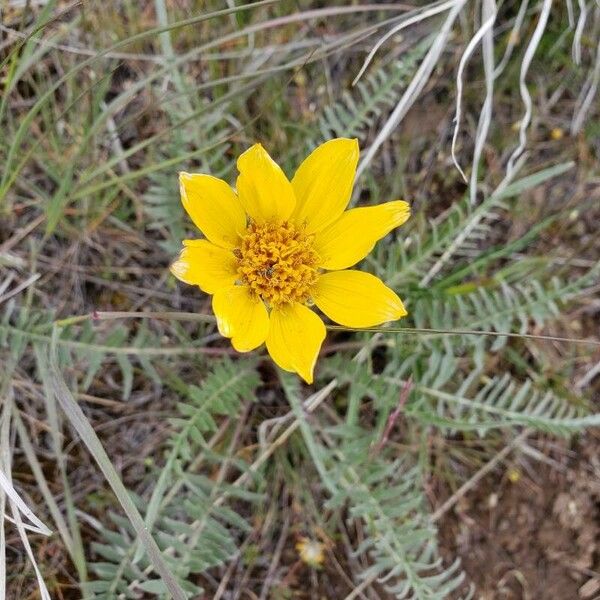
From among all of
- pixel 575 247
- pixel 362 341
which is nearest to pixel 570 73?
pixel 575 247

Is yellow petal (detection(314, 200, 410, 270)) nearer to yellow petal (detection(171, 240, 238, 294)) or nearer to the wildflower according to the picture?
yellow petal (detection(171, 240, 238, 294))

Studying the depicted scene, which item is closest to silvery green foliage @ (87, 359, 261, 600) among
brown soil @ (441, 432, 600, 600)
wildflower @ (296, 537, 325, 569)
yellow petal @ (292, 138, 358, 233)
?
wildflower @ (296, 537, 325, 569)

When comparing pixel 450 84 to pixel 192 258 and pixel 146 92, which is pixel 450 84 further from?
pixel 192 258

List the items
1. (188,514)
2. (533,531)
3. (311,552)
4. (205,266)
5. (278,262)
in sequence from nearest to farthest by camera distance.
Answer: (205,266) < (278,262) < (188,514) < (311,552) < (533,531)

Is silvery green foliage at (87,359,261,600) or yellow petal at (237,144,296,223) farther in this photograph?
silvery green foliage at (87,359,261,600)

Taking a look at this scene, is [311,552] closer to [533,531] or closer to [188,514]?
[188,514]

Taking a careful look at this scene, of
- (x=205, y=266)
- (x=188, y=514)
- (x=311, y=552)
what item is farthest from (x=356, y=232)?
(x=311, y=552)

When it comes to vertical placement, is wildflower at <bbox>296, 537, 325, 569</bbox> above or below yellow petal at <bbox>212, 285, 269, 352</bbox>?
below

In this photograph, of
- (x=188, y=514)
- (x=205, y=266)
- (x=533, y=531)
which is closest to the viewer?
(x=205, y=266)

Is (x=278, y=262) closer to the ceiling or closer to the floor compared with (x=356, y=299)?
closer to the ceiling
